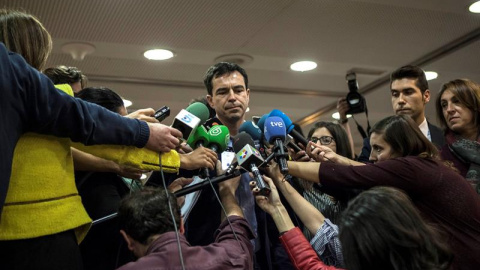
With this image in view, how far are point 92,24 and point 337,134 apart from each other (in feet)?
4.74

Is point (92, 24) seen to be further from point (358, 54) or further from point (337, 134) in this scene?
point (358, 54)

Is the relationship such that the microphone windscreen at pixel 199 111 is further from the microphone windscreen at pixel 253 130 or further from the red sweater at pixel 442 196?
the red sweater at pixel 442 196

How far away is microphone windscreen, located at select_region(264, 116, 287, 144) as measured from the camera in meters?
1.36

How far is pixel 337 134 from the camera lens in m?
2.11

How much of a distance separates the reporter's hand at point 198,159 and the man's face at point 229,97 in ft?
1.76

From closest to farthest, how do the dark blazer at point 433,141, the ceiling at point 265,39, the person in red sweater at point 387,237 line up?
the person in red sweater at point 387,237 < the dark blazer at point 433,141 < the ceiling at point 265,39

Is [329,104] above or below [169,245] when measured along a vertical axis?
above

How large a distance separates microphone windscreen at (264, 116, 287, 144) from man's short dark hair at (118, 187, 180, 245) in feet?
1.06

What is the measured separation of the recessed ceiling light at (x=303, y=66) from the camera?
3.42 meters

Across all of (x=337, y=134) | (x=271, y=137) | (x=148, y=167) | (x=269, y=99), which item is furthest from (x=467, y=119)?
(x=269, y=99)

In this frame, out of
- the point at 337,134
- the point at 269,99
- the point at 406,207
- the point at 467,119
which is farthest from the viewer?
the point at 269,99

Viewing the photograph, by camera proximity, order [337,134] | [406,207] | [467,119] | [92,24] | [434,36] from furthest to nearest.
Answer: [434,36]
[92,24]
[337,134]
[467,119]
[406,207]

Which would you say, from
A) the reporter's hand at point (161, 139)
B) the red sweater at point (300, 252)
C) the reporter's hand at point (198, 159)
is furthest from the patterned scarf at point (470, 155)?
the reporter's hand at point (161, 139)

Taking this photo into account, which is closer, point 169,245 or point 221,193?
point 169,245
